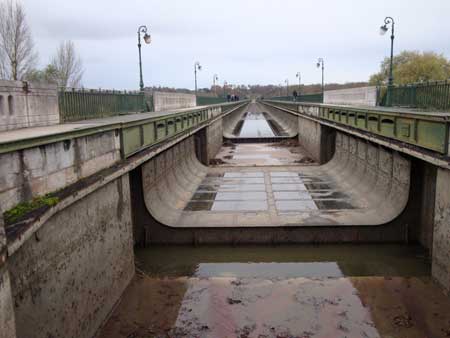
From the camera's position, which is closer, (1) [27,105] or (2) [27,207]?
(2) [27,207]

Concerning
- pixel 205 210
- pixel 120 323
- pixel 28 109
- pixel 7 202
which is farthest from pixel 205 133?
pixel 7 202

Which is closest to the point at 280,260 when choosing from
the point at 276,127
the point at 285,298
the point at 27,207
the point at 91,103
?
the point at 285,298

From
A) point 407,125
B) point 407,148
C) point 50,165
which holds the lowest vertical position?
point 407,148

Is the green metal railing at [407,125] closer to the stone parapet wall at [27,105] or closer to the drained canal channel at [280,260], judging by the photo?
the drained canal channel at [280,260]

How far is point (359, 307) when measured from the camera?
917 centimetres

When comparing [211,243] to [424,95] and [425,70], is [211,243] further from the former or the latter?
[425,70]

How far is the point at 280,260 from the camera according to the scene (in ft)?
41.7

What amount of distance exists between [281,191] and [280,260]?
6.93 m

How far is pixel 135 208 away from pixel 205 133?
14322 millimetres

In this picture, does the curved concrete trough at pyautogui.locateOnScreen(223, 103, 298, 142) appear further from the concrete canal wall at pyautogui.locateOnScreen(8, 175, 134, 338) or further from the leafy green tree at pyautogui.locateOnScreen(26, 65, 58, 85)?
the concrete canal wall at pyautogui.locateOnScreen(8, 175, 134, 338)

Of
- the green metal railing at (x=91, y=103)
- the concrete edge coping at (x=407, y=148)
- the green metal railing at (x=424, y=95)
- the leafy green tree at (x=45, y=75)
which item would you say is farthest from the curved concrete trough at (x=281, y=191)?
the leafy green tree at (x=45, y=75)

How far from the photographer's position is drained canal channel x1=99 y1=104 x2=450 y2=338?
28.0ft

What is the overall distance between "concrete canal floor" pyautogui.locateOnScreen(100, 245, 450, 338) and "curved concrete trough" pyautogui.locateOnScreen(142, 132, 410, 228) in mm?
1631

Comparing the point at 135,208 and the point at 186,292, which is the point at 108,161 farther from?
the point at 135,208
